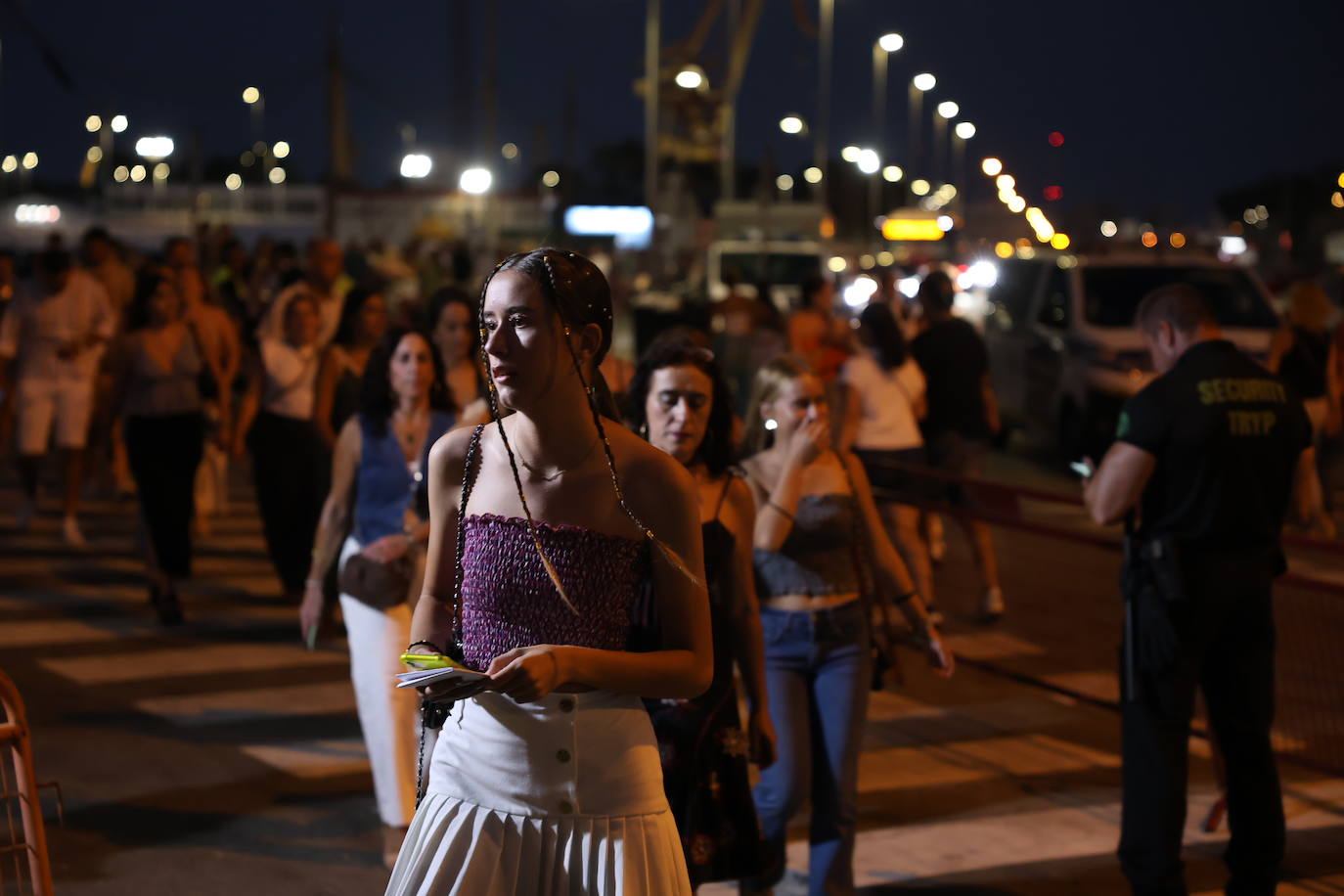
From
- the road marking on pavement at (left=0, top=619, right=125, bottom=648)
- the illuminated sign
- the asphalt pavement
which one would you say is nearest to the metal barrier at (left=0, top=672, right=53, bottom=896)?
the asphalt pavement

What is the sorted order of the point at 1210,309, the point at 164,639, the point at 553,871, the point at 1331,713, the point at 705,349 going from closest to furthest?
the point at 553,871 → the point at 705,349 → the point at 1210,309 → the point at 1331,713 → the point at 164,639

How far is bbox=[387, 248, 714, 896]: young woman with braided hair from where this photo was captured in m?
2.78

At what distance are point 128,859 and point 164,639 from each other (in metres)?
3.58

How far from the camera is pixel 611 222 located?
58969 mm

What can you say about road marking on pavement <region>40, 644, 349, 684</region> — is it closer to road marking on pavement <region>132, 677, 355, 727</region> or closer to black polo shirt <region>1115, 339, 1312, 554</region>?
road marking on pavement <region>132, 677, 355, 727</region>

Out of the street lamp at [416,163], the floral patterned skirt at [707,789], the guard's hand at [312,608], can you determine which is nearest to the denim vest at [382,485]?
the guard's hand at [312,608]

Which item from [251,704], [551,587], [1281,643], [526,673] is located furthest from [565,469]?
[1281,643]

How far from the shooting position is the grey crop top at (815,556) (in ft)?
16.9

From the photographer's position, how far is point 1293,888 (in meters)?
5.60

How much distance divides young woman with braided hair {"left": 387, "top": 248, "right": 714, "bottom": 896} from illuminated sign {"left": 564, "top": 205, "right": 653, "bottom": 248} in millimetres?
54054

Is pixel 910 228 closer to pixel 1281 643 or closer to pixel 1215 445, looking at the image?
pixel 1281 643

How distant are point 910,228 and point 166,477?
43.9m

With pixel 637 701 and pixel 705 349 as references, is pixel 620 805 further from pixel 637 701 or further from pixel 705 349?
pixel 705 349

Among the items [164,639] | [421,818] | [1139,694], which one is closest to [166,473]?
[164,639]
